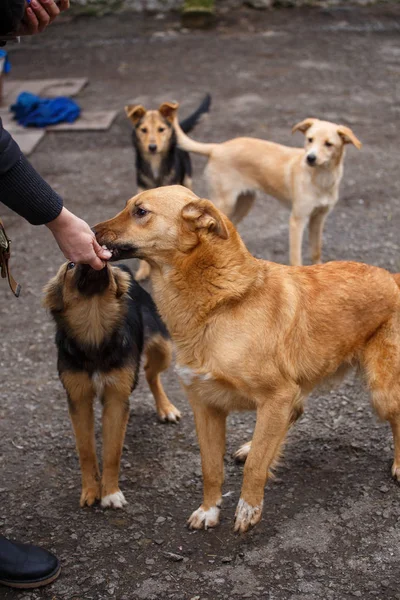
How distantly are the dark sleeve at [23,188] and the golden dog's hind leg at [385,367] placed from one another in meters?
1.59

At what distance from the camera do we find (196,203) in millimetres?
2975

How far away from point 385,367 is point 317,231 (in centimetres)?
281

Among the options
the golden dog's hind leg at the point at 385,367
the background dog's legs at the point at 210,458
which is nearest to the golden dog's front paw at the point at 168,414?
the background dog's legs at the point at 210,458

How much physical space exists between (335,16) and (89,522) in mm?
12650

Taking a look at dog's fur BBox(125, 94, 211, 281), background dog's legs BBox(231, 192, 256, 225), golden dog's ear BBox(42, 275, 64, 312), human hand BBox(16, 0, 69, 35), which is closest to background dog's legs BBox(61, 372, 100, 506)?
golden dog's ear BBox(42, 275, 64, 312)

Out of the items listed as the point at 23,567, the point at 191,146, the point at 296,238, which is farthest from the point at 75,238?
the point at 191,146

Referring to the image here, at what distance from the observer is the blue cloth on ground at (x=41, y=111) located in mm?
9312

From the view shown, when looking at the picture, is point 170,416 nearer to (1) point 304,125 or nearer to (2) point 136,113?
(1) point 304,125

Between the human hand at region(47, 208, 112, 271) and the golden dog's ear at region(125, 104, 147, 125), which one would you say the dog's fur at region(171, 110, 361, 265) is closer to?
the golden dog's ear at region(125, 104, 147, 125)

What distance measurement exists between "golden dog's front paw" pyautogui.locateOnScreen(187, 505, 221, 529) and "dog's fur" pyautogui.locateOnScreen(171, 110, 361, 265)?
2.90 meters

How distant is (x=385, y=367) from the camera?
335 cm

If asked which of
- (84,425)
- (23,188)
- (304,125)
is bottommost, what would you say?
(84,425)

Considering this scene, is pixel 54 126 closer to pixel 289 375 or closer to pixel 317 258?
pixel 317 258

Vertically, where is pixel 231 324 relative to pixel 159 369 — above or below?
above
